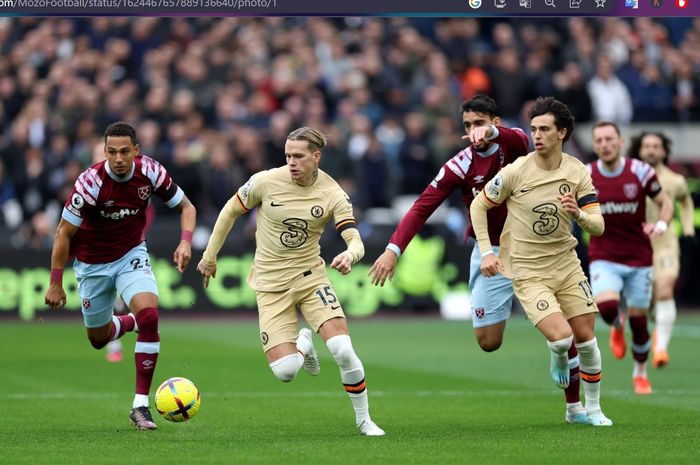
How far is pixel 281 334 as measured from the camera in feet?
37.3

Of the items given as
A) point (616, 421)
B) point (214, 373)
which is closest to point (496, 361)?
point (214, 373)

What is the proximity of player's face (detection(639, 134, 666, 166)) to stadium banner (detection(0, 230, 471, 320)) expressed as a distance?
8.47 meters

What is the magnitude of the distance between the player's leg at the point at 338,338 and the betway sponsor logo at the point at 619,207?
179 inches

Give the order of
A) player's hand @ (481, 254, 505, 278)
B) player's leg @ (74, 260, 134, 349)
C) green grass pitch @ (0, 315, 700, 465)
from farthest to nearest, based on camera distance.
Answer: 1. player's leg @ (74, 260, 134, 349)
2. player's hand @ (481, 254, 505, 278)
3. green grass pitch @ (0, 315, 700, 465)

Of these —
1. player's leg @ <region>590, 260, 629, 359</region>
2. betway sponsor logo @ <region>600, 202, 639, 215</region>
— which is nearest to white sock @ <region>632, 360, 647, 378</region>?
player's leg @ <region>590, 260, 629, 359</region>

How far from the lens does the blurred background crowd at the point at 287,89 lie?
Result: 2488 cm

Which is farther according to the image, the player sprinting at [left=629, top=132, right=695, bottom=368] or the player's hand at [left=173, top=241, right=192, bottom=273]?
the player sprinting at [left=629, top=132, right=695, bottom=368]

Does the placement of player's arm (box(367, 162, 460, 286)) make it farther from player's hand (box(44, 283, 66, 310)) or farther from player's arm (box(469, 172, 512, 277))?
player's hand (box(44, 283, 66, 310))

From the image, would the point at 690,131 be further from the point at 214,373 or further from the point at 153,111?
the point at 214,373

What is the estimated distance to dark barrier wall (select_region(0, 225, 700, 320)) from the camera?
23984 millimetres

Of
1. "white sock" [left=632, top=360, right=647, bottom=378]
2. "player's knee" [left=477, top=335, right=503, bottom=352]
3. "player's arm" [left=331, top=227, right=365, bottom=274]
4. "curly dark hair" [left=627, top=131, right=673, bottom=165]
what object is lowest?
"white sock" [left=632, top=360, right=647, bottom=378]

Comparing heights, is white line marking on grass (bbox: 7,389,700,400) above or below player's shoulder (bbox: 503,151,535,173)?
below

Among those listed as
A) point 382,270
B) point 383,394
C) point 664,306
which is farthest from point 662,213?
point 382,270

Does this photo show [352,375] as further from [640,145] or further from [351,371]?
[640,145]
